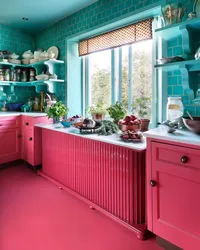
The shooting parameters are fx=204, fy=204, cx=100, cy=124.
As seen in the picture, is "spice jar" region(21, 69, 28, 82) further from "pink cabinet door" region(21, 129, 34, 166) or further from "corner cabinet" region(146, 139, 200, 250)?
"corner cabinet" region(146, 139, 200, 250)

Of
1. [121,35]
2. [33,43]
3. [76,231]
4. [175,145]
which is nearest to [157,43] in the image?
[121,35]

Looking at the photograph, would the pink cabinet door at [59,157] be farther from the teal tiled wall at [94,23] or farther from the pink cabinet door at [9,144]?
the teal tiled wall at [94,23]

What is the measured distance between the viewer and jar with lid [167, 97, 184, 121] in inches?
71.1

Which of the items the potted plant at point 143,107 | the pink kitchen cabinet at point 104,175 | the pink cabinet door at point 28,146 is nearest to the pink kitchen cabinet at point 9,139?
the pink cabinet door at point 28,146

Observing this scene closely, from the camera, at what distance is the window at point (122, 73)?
8.21ft

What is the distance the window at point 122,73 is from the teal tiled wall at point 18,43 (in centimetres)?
151

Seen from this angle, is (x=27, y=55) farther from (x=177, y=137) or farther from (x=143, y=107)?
(x=177, y=137)

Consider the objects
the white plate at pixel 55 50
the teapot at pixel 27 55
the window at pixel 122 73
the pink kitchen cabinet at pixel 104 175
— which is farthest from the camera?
the teapot at pixel 27 55

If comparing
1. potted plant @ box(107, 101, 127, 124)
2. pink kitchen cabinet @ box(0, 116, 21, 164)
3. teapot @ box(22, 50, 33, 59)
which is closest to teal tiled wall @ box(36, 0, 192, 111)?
teapot @ box(22, 50, 33, 59)

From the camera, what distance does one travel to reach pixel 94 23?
281cm

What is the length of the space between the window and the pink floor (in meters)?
1.41

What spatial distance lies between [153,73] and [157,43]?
33cm

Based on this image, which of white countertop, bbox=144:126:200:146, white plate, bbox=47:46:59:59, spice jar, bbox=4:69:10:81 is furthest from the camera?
spice jar, bbox=4:69:10:81

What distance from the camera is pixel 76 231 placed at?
1763mm
